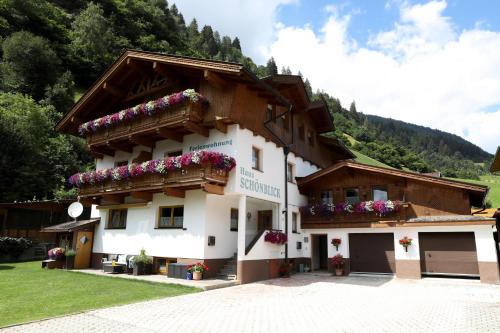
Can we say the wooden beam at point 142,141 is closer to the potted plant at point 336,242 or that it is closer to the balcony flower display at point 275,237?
the balcony flower display at point 275,237

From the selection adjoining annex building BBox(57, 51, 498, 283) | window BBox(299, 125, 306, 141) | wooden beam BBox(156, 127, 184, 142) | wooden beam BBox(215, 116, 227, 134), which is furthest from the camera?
window BBox(299, 125, 306, 141)

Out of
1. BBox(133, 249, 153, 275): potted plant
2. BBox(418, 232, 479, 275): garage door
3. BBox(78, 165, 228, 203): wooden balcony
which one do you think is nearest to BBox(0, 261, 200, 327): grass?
BBox(133, 249, 153, 275): potted plant

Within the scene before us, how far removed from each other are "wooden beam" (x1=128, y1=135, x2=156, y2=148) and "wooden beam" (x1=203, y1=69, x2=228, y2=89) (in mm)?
5101

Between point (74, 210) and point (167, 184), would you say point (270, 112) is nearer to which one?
point (167, 184)

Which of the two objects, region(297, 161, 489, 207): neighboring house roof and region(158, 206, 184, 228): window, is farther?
region(158, 206, 184, 228): window

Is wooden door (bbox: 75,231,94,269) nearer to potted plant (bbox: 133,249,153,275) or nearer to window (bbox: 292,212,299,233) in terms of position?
potted plant (bbox: 133,249,153,275)

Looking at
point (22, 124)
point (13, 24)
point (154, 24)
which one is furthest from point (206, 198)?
point (154, 24)

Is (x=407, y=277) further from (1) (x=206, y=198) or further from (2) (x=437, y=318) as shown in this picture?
(1) (x=206, y=198)

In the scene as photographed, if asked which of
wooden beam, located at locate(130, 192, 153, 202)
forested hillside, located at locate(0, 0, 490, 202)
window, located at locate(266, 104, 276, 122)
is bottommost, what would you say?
wooden beam, located at locate(130, 192, 153, 202)

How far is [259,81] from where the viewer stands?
16344 mm

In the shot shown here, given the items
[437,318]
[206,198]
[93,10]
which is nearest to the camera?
[437,318]

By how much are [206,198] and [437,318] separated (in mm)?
10152

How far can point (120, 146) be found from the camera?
20297 mm

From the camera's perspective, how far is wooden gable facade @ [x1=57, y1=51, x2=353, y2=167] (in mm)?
16125
